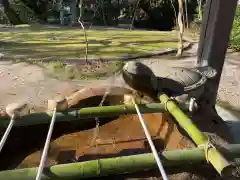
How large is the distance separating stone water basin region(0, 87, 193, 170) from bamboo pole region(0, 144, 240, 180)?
83cm

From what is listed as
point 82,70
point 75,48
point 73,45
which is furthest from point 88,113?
point 73,45

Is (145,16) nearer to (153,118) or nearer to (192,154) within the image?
(153,118)

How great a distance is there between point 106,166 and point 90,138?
1.74 metres

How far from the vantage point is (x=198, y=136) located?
2191 millimetres

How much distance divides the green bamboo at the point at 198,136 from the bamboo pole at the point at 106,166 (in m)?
0.10

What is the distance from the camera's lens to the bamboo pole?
1.81 m

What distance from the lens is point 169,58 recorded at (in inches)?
302

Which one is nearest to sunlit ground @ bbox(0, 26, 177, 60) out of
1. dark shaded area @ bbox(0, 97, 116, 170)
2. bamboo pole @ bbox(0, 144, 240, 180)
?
dark shaded area @ bbox(0, 97, 116, 170)

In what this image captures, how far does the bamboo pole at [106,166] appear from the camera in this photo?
1.81 metres

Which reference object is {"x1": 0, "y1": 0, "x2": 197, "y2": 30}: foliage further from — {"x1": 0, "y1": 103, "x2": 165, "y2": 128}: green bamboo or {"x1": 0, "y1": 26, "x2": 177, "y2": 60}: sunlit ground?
{"x1": 0, "y1": 103, "x2": 165, "y2": 128}: green bamboo

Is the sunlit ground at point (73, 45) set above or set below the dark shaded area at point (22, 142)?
below

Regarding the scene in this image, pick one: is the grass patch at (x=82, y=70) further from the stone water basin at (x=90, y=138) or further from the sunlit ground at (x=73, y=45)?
the stone water basin at (x=90, y=138)

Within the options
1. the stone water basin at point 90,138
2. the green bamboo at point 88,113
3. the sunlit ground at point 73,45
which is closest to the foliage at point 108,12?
the sunlit ground at point 73,45

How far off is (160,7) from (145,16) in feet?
3.66
